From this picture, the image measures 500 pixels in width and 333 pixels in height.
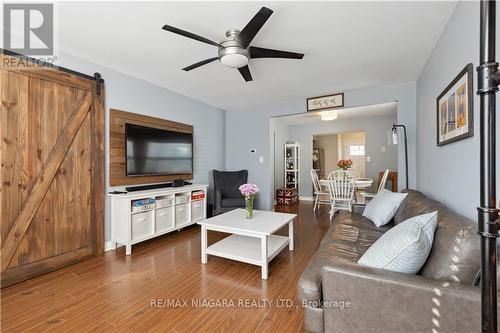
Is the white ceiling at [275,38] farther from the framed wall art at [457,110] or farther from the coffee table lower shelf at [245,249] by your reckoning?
the coffee table lower shelf at [245,249]

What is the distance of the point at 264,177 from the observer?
4.75 metres

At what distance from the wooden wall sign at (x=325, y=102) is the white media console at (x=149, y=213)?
253 centimetres

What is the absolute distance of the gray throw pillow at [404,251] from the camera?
1177 mm

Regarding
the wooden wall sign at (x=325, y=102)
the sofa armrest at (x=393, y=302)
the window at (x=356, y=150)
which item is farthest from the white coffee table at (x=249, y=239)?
the window at (x=356, y=150)

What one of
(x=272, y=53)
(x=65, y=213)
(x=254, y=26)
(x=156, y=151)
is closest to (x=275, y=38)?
(x=272, y=53)

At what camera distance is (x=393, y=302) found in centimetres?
107

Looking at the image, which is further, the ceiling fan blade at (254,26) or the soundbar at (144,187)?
the soundbar at (144,187)

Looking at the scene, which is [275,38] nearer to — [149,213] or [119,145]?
[119,145]

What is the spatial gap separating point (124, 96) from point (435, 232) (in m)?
3.58

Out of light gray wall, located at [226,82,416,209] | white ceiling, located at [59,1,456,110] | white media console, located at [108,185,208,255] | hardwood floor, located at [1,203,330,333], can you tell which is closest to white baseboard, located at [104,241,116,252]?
white media console, located at [108,185,208,255]

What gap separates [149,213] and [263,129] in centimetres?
276

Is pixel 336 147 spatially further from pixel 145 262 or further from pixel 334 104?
pixel 145 262

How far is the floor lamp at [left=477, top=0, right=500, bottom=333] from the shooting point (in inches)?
19.7

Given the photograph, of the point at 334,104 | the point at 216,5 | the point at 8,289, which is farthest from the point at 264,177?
the point at 8,289
